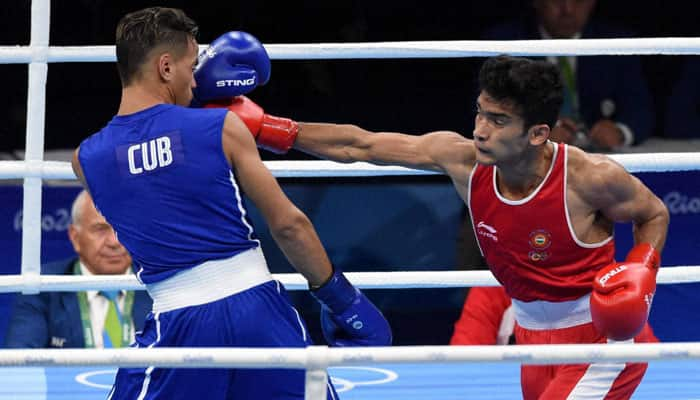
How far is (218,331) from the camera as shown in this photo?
2.65 meters

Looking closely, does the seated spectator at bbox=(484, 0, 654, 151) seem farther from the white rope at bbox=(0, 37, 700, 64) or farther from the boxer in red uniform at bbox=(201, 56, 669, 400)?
the boxer in red uniform at bbox=(201, 56, 669, 400)

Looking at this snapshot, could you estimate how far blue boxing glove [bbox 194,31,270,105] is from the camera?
304 cm

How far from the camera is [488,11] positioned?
633 cm

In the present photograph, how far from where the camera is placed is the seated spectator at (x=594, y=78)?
5.40 m

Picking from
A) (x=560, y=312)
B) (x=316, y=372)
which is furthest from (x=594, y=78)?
(x=316, y=372)

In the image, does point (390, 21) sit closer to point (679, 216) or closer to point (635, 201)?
point (679, 216)

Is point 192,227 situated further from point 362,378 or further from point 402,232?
point 402,232

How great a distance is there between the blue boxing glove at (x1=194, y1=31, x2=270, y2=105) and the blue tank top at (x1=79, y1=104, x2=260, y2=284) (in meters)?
0.33

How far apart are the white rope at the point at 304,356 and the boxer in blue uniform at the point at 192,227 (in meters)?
0.45

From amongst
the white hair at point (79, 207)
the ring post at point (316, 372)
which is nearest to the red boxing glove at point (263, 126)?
the ring post at point (316, 372)

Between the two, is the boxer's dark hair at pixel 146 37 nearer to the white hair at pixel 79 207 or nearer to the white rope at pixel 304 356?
the white rope at pixel 304 356

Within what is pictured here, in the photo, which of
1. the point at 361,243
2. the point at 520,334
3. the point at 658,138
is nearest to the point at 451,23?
the point at 658,138

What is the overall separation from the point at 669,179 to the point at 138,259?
9.34ft

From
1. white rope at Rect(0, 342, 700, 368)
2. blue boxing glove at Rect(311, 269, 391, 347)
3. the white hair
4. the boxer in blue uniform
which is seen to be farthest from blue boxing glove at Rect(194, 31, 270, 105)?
the white hair
